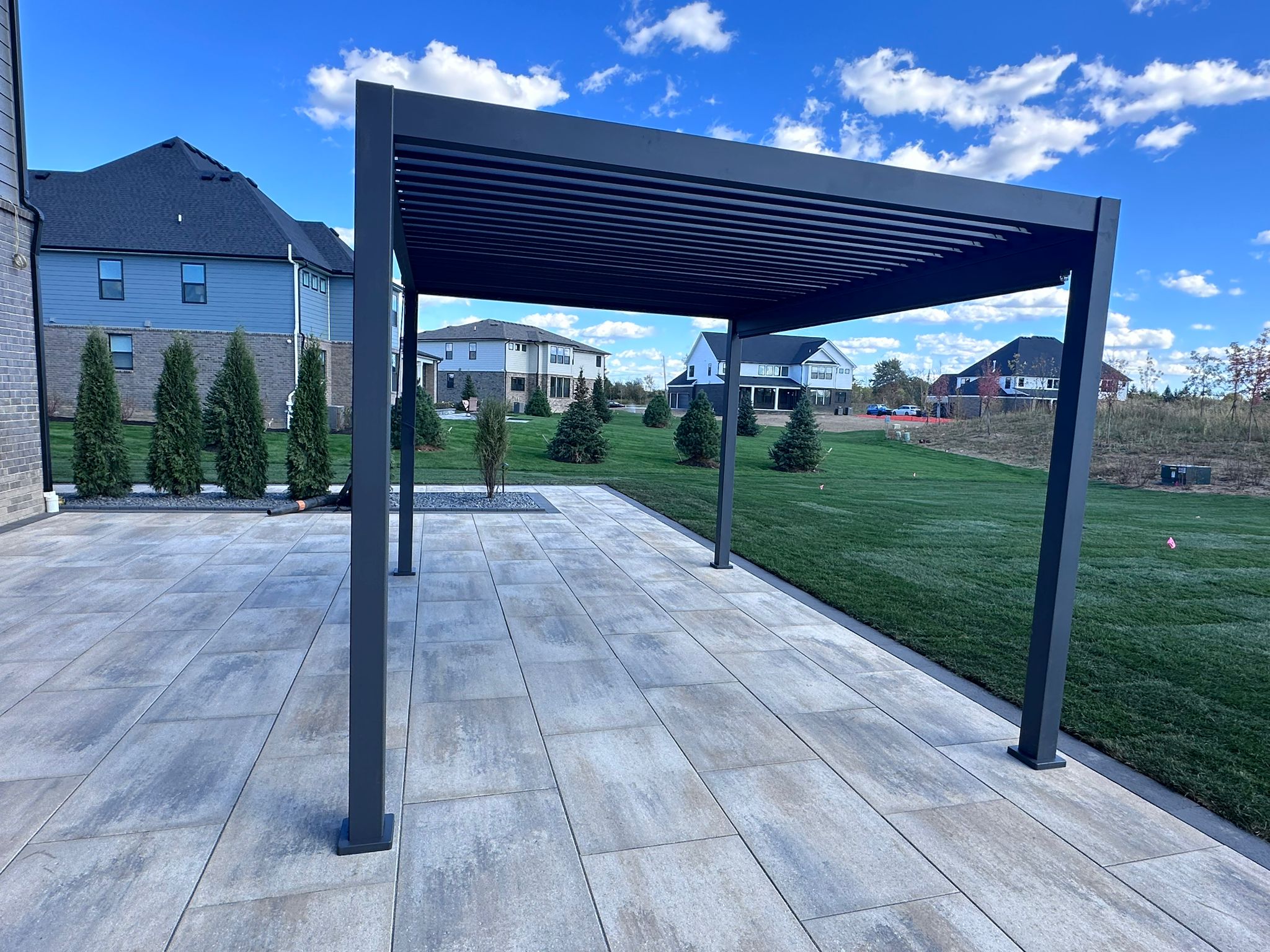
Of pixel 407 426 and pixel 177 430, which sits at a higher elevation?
pixel 407 426

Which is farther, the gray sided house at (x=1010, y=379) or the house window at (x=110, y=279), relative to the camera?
the gray sided house at (x=1010, y=379)

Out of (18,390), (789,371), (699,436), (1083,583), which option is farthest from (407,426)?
(789,371)

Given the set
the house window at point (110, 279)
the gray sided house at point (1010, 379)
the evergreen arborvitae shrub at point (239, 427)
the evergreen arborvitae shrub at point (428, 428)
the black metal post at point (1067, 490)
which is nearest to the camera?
the black metal post at point (1067, 490)

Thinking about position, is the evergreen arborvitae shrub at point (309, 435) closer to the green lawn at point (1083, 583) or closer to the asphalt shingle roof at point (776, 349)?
the green lawn at point (1083, 583)

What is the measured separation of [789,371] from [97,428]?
4781 cm

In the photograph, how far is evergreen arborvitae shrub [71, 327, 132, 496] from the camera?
9422mm

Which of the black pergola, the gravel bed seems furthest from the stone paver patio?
the gravel bed

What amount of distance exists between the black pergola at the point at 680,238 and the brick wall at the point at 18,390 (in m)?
6.13

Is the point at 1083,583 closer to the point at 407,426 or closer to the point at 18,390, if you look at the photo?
the point at 407,426

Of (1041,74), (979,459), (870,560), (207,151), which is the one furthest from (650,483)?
(207,151)

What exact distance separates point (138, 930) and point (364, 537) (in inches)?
55.0

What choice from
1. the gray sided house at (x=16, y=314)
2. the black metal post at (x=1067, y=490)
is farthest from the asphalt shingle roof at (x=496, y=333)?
the black metal post at (x=1067, y=490)

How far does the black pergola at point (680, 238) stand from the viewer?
249cm

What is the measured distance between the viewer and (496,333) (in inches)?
1727
